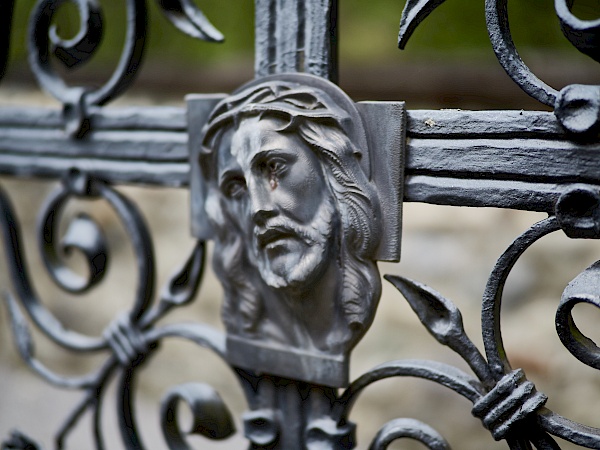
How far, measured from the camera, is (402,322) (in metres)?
1.43

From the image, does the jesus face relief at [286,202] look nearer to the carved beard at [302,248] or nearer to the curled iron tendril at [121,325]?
the carved beard at [302,248]

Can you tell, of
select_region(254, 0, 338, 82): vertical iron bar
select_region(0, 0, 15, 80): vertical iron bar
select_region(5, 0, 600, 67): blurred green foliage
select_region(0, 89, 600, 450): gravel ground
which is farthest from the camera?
select_region(5, 0, 600, 67): blurred green foliage

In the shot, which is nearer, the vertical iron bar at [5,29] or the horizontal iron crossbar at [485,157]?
the horizontal iron crossbar at [485,157]

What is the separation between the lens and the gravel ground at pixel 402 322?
49.4 inches

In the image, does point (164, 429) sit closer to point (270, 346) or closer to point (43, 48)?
point (270, 346)

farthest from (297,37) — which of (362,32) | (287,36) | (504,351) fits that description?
(362,32)

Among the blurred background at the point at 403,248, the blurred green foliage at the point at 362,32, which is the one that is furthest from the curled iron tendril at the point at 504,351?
the blurred green foliage at the point at 362,32

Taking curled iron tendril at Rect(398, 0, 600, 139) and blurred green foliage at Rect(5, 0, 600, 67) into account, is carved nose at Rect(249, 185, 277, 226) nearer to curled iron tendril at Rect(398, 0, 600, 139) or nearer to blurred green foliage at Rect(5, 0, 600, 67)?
curled iron tendril at Rect(398, 0, 600, 139)

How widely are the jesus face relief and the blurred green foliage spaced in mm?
1157

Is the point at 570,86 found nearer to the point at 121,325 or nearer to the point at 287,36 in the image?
the point at 287,36

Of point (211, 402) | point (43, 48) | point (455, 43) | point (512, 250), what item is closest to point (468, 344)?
point (512, 250)

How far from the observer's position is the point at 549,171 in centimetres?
45

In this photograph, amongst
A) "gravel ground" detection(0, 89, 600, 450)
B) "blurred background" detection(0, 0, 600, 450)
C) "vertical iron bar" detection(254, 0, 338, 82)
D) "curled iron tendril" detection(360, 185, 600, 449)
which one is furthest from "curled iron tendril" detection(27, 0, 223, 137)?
"blurred background" detection(0, 0, 600, 450)

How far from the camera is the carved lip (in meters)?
0.52
